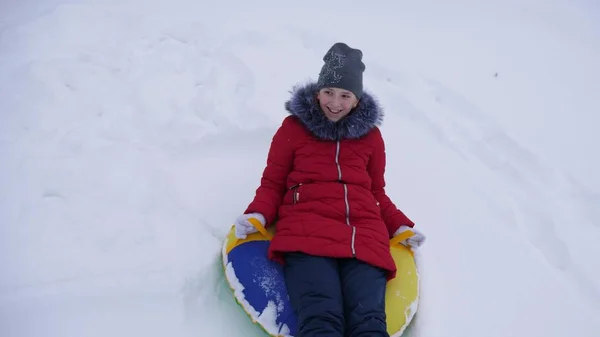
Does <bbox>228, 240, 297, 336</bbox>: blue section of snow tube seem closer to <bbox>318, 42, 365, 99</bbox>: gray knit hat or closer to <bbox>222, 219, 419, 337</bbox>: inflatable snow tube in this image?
<bbox>222, 219, 419, 337</bbox>: inflatable snow tube

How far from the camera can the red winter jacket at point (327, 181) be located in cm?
188

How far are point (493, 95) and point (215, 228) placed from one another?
2.55 m

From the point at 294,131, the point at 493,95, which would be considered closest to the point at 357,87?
the point at 294,131

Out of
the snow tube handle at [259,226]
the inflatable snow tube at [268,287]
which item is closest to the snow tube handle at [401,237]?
the inflatable snow tube at [268,287]

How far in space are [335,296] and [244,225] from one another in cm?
52

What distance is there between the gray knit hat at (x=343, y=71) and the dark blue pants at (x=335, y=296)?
793 millimetres

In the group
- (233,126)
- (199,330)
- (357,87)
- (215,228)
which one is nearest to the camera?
(199,330)

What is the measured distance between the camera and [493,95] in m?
3.53

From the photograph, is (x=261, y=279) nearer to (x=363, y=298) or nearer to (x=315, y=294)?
(x=315, y=294)

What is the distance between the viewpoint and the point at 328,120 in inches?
81.0

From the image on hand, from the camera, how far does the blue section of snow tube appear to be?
1.77m

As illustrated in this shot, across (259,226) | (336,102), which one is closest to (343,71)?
(336,102)

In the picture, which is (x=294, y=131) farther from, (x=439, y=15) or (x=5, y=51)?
(x=439, y=15)

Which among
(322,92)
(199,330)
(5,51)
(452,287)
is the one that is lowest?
(199,330)
